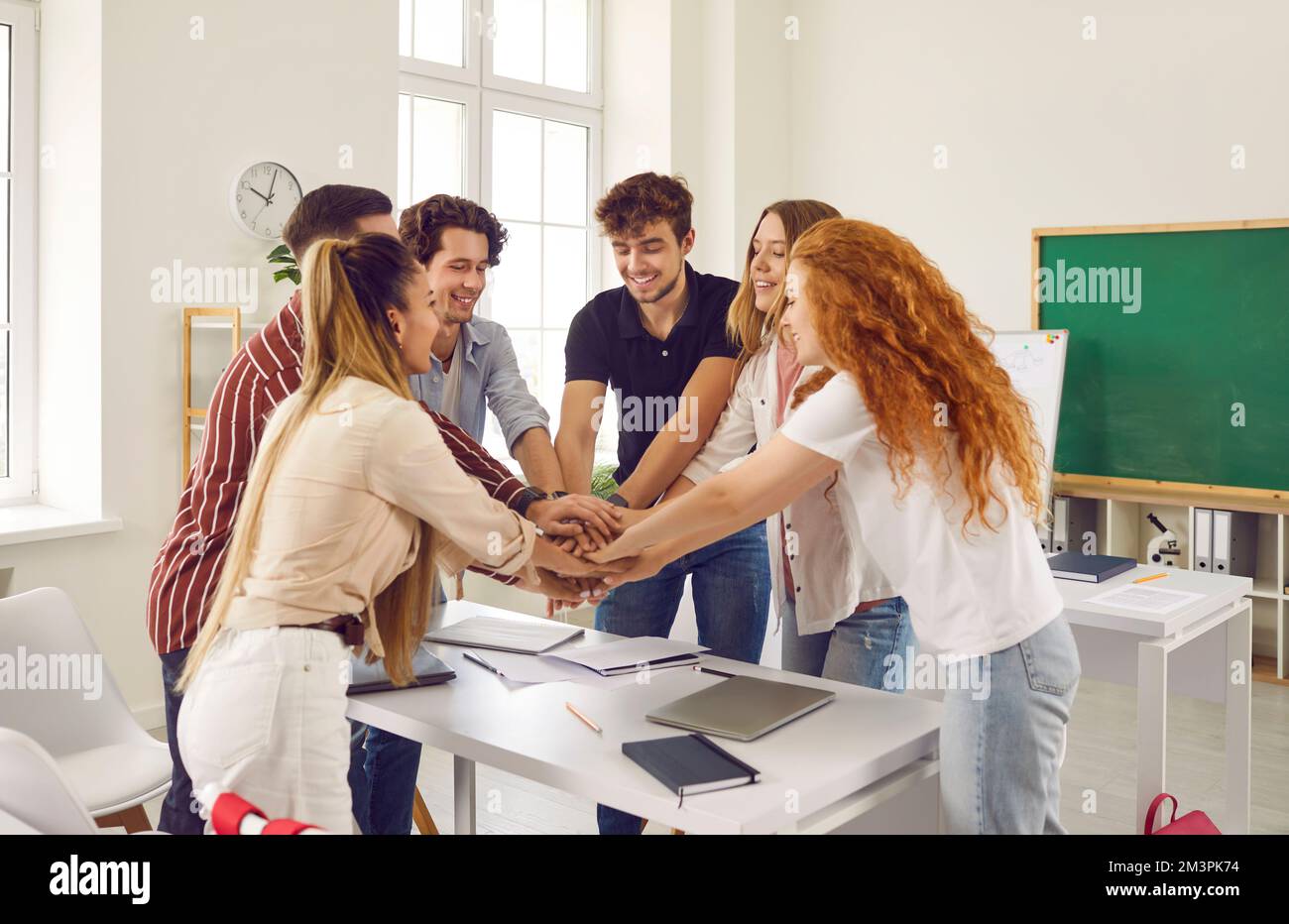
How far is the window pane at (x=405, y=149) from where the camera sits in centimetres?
521

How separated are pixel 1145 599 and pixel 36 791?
2.25 m

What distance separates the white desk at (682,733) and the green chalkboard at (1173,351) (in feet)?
11.4

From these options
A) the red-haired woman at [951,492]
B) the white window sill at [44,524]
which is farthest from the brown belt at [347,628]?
the white window sill at [44,524]

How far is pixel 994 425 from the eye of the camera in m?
1.67

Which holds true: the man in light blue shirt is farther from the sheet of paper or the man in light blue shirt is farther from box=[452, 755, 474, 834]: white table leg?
box=[452, 755, 474, 834]: white table leg

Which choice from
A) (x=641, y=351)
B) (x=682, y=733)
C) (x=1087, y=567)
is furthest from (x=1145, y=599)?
(x=682, y=733)

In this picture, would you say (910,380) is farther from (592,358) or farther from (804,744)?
(592,358)

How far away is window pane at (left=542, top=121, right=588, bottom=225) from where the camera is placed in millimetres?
5926

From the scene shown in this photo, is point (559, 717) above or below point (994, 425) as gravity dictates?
below

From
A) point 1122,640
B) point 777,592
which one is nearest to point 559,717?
point 777,592

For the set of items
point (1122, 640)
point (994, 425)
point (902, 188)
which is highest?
point (902, 188)

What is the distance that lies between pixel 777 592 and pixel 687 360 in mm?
642
